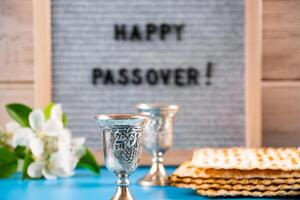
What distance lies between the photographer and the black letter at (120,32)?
1627 millimetres

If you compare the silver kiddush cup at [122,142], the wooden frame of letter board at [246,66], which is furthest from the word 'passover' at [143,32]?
the silver kiddush cup at [122,142]

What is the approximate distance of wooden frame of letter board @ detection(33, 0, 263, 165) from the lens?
158 centimetres

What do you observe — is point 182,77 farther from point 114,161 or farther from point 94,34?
point 114,161

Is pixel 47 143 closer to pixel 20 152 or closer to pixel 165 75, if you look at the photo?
pixel 20 152

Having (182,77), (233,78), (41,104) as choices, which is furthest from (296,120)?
(41,104)

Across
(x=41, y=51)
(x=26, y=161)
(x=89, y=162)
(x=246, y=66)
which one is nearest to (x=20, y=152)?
(x=26, y=161)

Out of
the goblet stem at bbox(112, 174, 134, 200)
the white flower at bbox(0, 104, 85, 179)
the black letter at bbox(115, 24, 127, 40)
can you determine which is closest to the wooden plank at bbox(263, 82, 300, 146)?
the black letter at bbox(115, 24, 127, 40)

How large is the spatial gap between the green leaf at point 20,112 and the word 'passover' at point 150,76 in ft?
0.74

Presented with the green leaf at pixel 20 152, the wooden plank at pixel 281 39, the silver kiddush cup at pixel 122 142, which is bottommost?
the green leaf at pixel 20 152

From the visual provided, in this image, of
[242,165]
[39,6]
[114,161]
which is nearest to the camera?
[114,161]

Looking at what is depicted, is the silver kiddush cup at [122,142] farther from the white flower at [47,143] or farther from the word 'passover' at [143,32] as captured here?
the word 'passover' at [143,32]

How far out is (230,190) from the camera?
121cm

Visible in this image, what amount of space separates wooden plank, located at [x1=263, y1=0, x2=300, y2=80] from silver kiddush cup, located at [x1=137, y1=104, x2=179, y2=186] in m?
0.36

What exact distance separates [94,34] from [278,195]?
63cm
